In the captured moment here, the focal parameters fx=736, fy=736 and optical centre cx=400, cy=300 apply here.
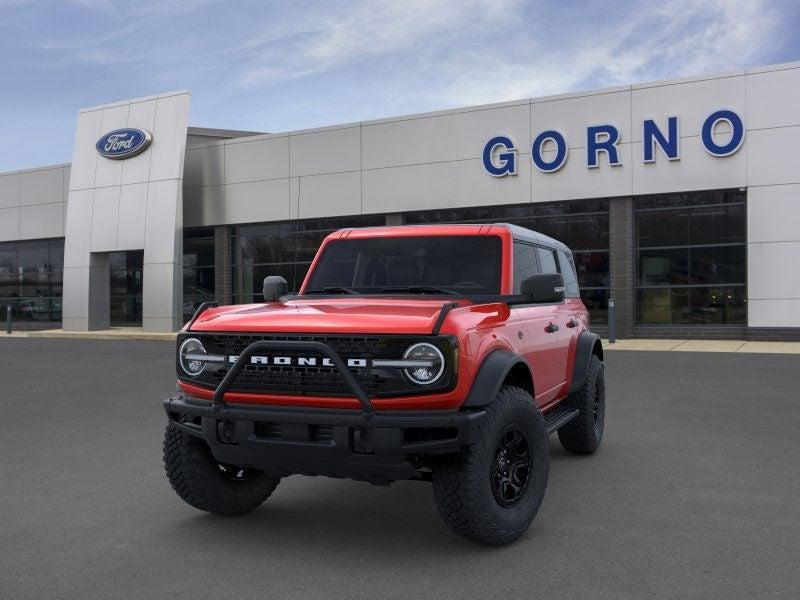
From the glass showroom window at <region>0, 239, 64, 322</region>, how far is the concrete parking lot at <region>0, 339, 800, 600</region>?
26.8 meters

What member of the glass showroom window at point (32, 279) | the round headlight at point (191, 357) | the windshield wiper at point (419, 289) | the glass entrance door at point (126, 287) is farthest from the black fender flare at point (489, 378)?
the glass showroom window at point (32, 279)

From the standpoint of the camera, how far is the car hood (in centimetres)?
389

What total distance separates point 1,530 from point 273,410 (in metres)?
2.10

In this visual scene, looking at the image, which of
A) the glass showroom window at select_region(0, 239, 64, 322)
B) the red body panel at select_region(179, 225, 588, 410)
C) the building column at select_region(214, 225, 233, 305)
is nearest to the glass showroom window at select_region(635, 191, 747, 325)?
the building column at select_region(214, 225, 233, 305)

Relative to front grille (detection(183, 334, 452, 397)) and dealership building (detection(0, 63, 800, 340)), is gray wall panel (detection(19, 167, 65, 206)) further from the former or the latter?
front grille (detection(183, 334, 452, 397))

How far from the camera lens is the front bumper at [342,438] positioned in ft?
12.2

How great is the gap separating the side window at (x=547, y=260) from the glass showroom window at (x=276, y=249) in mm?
19106

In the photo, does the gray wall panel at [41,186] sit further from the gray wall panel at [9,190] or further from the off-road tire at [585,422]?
the off-road tire at [585,422]

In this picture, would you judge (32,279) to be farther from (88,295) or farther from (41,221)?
(88,295)

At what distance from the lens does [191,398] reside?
4383 millimetres

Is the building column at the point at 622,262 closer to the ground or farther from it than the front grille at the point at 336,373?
farther from it

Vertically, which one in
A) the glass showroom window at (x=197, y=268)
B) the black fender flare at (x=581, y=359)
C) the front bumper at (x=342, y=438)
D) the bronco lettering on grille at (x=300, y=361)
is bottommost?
the front bumper at (x=342, y=438)

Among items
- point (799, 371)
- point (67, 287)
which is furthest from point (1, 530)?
point (67, 287)

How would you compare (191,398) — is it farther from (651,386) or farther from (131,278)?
(131,278)
